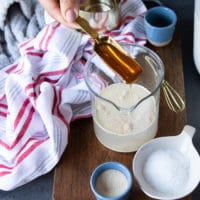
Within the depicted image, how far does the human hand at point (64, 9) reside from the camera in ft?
1.88

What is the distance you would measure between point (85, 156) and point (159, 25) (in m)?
0.24

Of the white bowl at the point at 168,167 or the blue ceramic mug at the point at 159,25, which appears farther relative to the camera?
the blue ceramic mug at the point at 159,25

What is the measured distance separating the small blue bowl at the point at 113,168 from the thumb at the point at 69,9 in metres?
0.18

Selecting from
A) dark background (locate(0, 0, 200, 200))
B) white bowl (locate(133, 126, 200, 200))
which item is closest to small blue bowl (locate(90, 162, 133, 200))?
white bowl (locate(133, 126, 200, 200))

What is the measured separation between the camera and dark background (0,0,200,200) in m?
0.64

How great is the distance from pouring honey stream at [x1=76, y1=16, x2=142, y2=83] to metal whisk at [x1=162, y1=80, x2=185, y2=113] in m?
0.07

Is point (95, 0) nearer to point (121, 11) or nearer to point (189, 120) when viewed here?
point (121, 11)

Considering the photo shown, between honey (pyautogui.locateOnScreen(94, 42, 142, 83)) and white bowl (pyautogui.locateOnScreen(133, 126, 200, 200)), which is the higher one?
honey (pyautogui.locateOnScreen(94, 42, 142, 83))

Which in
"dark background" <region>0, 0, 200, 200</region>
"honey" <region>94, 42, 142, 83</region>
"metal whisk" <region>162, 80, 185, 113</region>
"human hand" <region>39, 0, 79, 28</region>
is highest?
"human hand" <region>39, 0, 79, 28</region>

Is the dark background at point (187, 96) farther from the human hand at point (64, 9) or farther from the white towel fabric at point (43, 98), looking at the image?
the human hand at point (64, 9)

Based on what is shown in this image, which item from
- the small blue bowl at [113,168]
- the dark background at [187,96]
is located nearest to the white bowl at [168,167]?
the small blue bowl at [113,168]

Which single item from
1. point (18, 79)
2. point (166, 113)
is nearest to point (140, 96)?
point (166, 113)

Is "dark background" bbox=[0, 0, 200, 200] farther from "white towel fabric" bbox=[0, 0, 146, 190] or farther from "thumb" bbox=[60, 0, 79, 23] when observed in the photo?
"thumb" bbox=[60, 0, 79, 23]

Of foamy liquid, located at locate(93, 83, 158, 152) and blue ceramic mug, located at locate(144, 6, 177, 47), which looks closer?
foamy liquid, located at locate(93, 83, 158, 152)
